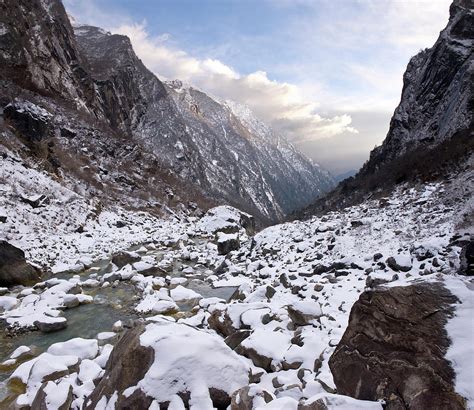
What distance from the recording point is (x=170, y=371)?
5477mm

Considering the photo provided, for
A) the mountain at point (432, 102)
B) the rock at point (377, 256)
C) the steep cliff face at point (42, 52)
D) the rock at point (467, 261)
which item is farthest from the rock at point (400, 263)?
the steep cliff face at point (42, 52)

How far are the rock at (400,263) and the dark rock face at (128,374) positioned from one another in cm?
868

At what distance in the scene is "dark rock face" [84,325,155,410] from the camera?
523cm

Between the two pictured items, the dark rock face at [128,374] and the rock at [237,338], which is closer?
the dark rock face at [128,374]

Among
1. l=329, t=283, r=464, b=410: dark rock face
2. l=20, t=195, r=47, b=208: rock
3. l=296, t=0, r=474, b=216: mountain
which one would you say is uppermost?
l=296, t=0, r=474, b=216: mountain

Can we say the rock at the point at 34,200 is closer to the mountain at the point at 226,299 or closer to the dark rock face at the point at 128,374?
the mountain at the point at 226,299

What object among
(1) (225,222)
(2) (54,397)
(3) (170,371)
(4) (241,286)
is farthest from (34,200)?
(3) (170,371)

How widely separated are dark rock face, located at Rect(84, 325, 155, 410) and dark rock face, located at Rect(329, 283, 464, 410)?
118 inches

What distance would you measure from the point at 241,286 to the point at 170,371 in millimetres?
7729

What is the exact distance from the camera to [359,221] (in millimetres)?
16953

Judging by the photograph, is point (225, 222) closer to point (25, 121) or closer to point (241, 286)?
point (25, 121)

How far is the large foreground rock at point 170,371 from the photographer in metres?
5.29

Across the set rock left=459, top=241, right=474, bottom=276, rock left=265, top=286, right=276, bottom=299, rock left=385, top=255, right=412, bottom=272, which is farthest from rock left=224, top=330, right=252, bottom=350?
rock left=385, top=255, right=412, bottom=272

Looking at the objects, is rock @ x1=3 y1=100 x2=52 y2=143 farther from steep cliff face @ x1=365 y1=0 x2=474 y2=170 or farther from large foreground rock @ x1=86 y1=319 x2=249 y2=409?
steep cliff face @ x1=365 y1=0 x2=474 y2=170
